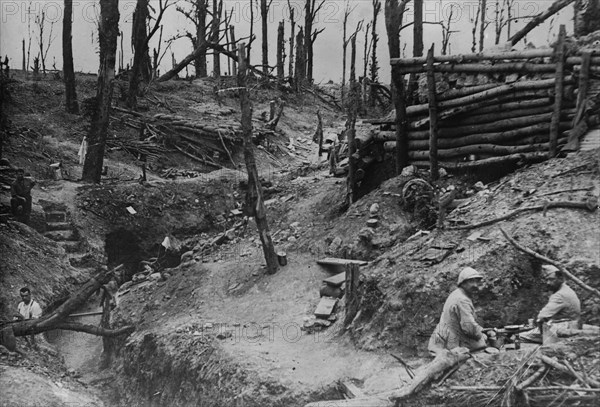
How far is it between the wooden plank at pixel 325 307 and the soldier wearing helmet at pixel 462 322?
116 inches

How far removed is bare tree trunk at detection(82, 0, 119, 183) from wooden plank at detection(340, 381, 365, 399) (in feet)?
34.5

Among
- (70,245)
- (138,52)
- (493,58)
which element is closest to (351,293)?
(493,58)

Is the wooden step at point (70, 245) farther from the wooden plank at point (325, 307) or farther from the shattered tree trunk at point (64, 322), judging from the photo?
the wooden plank at point (325, 307)

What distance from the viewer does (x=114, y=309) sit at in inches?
447

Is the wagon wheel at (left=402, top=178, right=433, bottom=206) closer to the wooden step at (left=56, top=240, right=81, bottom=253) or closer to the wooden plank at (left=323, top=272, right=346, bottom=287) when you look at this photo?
the wooden plank at (left=323, top=272, right=346, bottom=287)

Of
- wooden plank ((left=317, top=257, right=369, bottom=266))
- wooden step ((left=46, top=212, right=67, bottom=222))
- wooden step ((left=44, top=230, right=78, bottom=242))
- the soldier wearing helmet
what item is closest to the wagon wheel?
wooden plank ((left=317, top=257, right=369, bottom=266))

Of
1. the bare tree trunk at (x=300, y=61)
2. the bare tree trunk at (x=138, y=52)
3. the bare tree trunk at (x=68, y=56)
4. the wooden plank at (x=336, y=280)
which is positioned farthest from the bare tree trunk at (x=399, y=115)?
the bare tree trunk at (x=300, y=61)

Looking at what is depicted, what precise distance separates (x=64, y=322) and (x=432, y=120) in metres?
7.68

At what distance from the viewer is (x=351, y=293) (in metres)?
8.40

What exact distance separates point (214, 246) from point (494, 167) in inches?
253

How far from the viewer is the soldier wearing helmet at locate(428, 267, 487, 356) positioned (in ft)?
19.0

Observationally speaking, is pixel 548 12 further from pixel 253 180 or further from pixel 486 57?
pixel 253 180

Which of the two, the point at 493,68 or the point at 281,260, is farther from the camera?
the point at 281,260

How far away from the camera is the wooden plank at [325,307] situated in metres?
8.72
